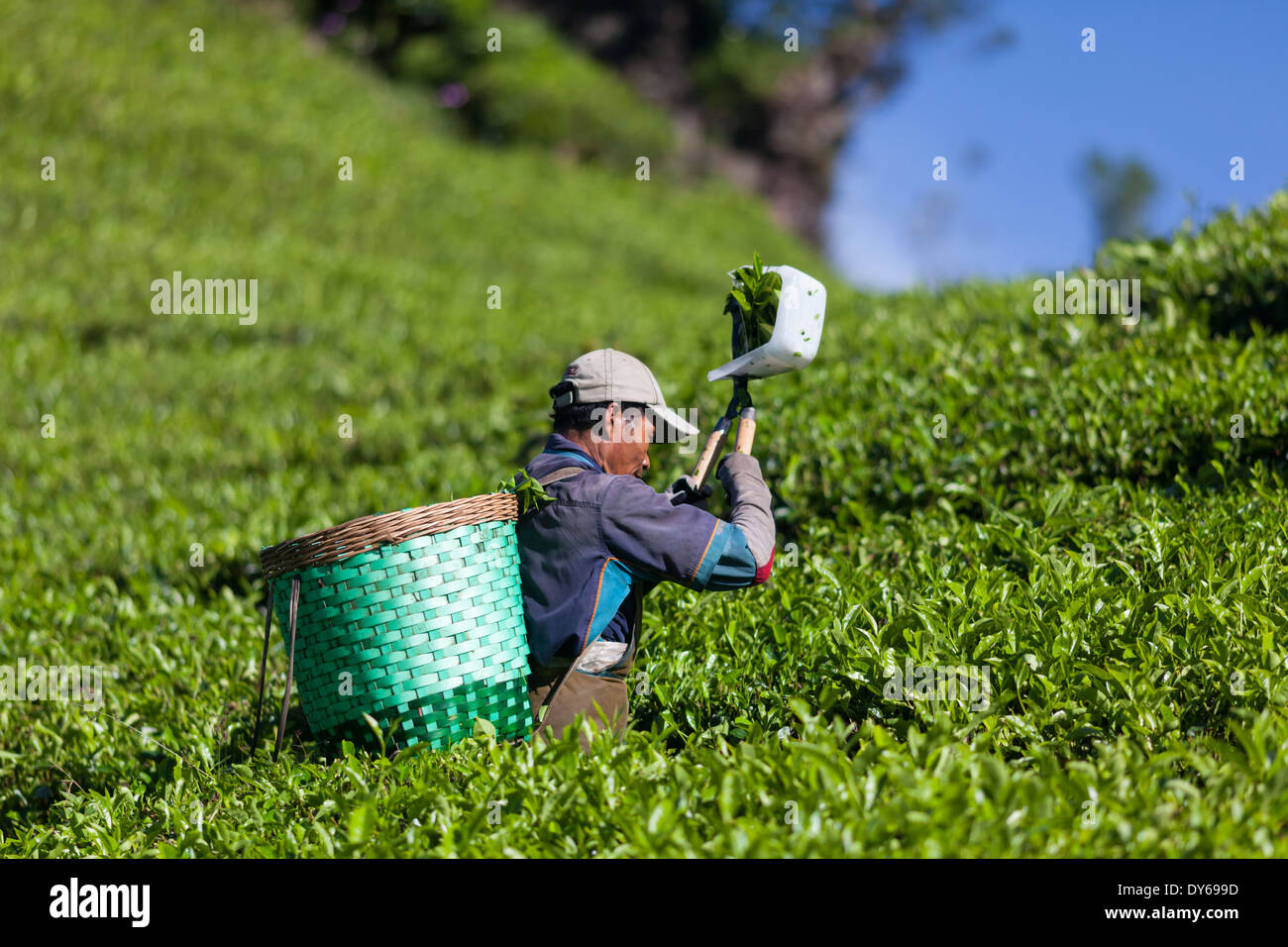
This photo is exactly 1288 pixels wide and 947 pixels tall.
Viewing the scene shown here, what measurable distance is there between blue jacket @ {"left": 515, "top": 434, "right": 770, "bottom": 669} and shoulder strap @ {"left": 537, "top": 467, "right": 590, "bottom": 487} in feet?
0.06

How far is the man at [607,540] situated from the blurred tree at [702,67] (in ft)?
74.2

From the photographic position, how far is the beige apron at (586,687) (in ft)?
11.5

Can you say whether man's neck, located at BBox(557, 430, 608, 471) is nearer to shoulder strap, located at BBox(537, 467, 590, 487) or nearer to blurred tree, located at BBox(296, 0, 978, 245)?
shoulder strap, located at BBox(537, 467, 590, 487)

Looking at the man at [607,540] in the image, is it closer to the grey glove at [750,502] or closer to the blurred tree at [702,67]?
the grey glove at [750,502]

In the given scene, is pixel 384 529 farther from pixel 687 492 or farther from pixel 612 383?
pixel 687 492

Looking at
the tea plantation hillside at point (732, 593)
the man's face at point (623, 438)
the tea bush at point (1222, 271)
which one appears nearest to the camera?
the tea plantation hillside at point (732, 593)

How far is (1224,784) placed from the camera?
2.61 m

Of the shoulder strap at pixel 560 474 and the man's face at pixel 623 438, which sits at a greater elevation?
the man's face at pixel 623 438

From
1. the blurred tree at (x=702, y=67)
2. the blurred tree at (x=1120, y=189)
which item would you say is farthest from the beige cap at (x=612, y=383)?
the blurred tree at (x=1120, y=189)

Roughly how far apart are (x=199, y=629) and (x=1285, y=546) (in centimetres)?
557

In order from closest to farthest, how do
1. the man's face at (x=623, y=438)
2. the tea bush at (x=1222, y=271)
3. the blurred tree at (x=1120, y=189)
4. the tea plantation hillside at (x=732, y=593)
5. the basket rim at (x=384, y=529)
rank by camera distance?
the tea plantation hillside at (x=732, y=593) → the basket rim at (x=384, y=529) → the man's face at (x=623, y=438) → the tea bush at (x=1222, y=271) → the blurred tree at (x=1120, y=189)

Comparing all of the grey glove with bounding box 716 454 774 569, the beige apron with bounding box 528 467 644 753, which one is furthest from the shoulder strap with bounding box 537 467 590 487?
the grey glove with bounding box 716 454 774 569
